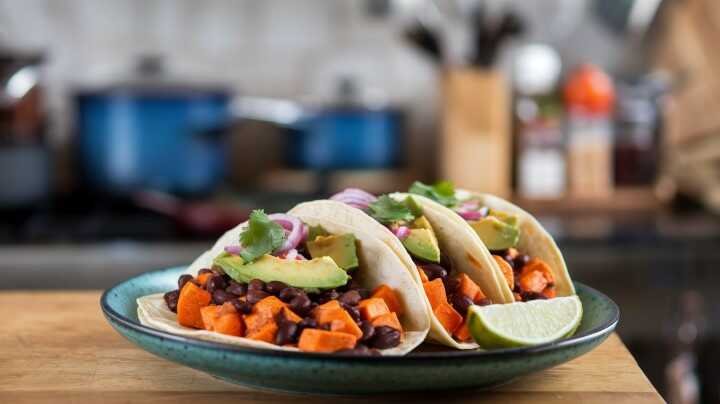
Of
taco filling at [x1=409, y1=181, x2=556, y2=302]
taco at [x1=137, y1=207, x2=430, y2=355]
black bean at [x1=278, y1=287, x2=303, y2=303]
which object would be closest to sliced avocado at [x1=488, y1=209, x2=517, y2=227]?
taco filling at [x1=409, y1=181, x2=556, y2=302]

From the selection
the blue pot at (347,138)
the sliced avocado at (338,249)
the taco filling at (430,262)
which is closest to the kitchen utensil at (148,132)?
the blue pot at (347,138)

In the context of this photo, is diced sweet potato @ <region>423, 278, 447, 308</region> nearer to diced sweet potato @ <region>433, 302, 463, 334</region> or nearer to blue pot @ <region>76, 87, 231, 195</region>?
diced sweet potato @ <region>433, 302, 463, 334</region>

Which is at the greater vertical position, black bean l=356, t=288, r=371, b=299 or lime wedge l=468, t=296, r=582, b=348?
black bean l=356, t=288, r=371, b=299

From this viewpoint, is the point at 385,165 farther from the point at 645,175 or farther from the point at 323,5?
the point at 645,175

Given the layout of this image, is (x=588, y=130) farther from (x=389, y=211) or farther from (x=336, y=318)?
(x=336, y=318)

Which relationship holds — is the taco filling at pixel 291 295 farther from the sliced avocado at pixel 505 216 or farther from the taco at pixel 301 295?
the sliced avocado at pixel 505 216

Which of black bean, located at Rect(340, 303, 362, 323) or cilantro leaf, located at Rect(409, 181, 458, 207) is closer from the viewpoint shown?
black bean, located at Rect(340, 303, 362, 323)
